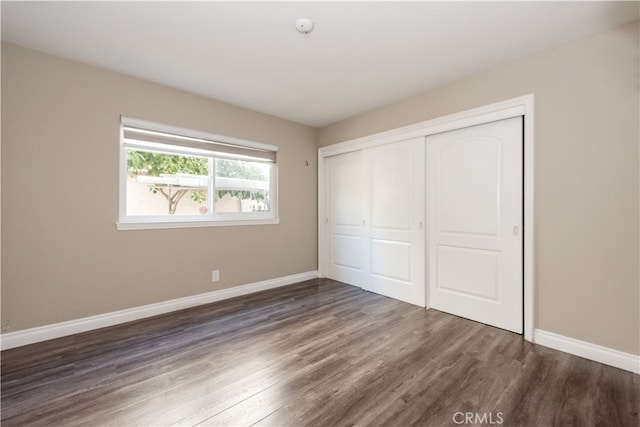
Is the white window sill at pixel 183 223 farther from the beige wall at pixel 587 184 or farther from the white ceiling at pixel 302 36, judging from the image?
the beige wall at pixel 587 184

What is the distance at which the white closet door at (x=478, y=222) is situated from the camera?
251cm

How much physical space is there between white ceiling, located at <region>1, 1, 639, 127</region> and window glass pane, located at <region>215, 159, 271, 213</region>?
3.43 feet

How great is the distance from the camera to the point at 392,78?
2.79m

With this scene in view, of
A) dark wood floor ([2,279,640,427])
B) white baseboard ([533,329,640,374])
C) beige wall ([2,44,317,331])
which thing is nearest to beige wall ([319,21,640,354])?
white baseboard ([533,329,640,374])

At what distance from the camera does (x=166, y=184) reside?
10.1 feet

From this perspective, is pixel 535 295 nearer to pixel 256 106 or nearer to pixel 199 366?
pixel 199 366

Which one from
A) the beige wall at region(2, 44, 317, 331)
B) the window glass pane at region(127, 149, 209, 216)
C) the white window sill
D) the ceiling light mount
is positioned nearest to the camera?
the ceiling light mount

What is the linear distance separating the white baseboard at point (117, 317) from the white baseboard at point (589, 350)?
305cm

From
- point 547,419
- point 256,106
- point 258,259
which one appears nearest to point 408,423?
point 547,419

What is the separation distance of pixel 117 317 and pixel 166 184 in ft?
4.76
